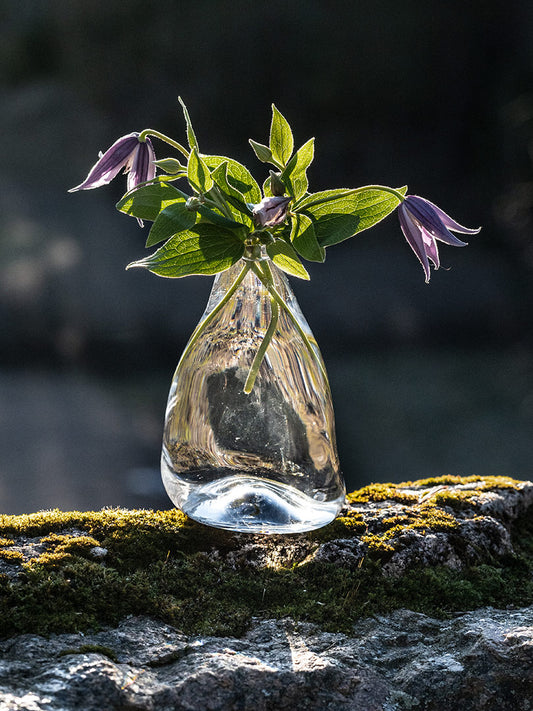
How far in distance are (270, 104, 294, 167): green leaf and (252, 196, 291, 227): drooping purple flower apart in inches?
4.4

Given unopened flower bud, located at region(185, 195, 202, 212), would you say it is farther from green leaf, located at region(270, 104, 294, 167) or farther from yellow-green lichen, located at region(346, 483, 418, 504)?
yellow-green lichen, located at region(346, 483, 418, 504)

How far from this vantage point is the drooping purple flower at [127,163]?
80 cm

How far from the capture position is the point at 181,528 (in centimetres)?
81

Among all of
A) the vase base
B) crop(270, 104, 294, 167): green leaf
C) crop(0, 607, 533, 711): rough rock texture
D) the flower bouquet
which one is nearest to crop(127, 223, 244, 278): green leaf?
the flower bouquet

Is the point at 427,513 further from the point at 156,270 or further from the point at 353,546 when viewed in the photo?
the point at 156,270

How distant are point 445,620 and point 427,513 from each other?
19 centimetres

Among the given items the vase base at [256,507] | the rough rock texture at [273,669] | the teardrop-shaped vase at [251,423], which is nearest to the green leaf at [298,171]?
the teardrop-shaped vase at [251,423]

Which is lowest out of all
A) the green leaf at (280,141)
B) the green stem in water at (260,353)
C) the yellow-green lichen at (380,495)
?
the yellow-green lichen at (380,495)

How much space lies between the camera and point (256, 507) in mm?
798

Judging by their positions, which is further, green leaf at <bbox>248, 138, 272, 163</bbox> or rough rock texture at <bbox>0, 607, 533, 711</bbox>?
green leaf at <bbox>248, 138, 272, 163</bbox>

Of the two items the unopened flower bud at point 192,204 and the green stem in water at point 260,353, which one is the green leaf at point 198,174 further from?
the green stem in water at point 260,353

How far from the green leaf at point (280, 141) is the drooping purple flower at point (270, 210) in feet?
0.37

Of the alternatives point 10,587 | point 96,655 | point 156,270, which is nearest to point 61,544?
point 10,587

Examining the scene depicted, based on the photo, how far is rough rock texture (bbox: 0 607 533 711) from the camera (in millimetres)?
505
